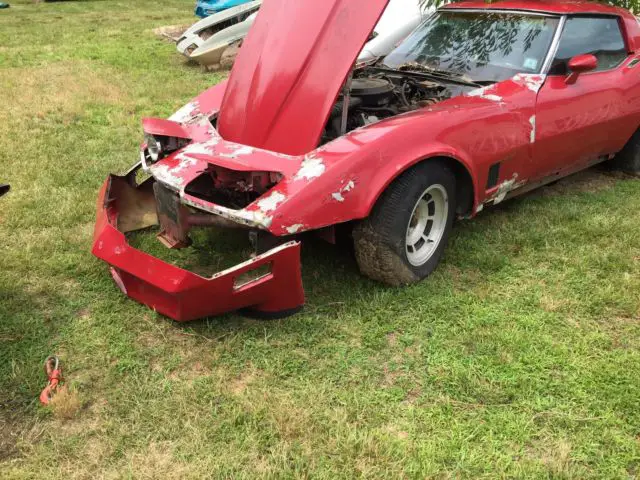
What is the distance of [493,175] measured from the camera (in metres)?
3.34

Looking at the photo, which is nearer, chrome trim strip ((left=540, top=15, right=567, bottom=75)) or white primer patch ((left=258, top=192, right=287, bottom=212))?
white primer patch ((left=258, top=192, right=287, bottom=212))

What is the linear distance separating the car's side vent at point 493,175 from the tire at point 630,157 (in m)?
2.07

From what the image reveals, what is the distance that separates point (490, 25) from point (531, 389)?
269cm

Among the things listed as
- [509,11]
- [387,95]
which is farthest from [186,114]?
[509,11]

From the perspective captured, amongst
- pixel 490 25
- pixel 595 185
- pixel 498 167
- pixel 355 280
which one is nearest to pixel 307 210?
pixel 355 280

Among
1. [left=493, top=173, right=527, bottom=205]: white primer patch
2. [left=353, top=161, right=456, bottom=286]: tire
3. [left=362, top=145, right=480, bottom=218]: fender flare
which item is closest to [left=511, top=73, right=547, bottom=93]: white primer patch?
[left=493, top=173, right=527, bottom=205]: white primer patch

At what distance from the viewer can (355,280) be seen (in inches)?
126

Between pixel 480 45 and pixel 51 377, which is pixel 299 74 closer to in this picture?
pixel 480 45

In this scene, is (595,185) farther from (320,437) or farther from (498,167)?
(320,437)

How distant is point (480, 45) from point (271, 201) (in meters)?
2.27

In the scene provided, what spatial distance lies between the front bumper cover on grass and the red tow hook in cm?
51

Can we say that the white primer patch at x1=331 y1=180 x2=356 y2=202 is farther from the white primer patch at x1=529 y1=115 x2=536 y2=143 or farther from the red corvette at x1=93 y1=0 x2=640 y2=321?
the white primer patch at x1=529 y1=115 x2=536 y2=143

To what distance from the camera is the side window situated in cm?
373

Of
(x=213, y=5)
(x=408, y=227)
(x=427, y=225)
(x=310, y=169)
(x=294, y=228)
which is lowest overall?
(x=427, y=225)
